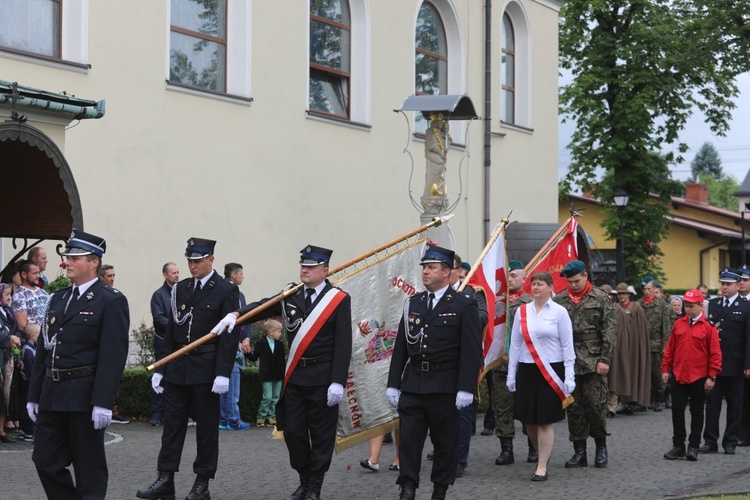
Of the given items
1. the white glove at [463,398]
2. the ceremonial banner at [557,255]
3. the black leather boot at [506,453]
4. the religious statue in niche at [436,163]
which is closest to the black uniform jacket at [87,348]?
the white glove at [463,398]

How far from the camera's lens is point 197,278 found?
9.33 metres

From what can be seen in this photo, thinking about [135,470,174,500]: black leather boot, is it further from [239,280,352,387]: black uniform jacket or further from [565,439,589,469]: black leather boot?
[565,439,589,469]: black leather boot

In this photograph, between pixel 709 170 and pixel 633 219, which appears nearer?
pixel 633 219

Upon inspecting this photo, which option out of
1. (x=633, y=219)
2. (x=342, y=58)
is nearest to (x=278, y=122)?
(x=342, y=58)

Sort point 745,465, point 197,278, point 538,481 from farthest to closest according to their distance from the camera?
point 745,465 < point 538,481 < point 197,278

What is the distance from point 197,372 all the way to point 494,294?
392cm

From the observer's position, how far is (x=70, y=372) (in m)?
7.63

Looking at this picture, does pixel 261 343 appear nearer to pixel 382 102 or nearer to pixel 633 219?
pixel 382 102

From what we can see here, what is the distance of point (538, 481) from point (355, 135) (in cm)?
1204

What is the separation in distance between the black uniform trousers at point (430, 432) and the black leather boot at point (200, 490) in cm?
147

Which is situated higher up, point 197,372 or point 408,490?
point 197,372

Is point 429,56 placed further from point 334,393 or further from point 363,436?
point 334,393

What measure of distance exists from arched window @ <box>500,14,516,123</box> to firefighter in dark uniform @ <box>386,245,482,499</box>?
1857cm

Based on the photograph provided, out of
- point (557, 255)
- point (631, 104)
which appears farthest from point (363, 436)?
point (631, 104)
